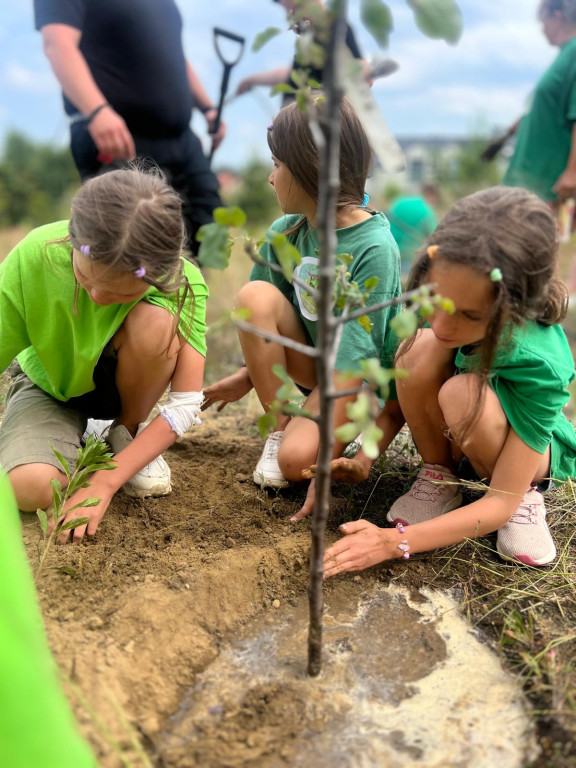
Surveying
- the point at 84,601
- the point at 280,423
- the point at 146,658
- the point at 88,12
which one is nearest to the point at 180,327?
the point at 280,423

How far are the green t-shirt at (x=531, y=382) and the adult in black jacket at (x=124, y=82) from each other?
1749 millimetres

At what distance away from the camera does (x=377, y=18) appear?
1009 mm

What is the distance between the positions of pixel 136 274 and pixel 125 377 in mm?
476

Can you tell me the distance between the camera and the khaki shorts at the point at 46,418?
2016mm

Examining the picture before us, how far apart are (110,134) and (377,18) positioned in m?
1.90

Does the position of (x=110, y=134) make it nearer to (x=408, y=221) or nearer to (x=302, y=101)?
(x=302, y=101)

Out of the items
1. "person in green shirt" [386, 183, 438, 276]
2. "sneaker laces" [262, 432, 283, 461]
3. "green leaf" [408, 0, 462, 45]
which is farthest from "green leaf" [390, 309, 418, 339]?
"person in green shirt" [386, 183, 438, 276]

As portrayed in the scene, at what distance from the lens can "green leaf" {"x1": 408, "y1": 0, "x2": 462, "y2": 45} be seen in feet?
3.18

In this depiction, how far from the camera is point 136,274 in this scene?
5.65 ft

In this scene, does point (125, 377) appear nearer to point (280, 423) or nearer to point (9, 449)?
point (9, 449)

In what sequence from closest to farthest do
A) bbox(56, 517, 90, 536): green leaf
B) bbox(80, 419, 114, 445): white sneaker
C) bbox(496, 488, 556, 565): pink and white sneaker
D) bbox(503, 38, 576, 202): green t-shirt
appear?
1. bbox(56, 517, 90, 536): green leaf
2. bbox(496, 488, 556, 565): pink and white sneaker
3. bbox(80, 419, 114, 445): white sneaker
4. bbox(503, 38, 576, 202): green t-shirt

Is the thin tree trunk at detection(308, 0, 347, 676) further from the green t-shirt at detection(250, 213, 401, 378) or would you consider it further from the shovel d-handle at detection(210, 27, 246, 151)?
the shovel d-handle at detection(210, 27, 246, 151)

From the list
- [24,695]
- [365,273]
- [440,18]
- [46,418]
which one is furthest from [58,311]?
[440,18]

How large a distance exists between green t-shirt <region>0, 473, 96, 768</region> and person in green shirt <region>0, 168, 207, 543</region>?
0.83 meters
